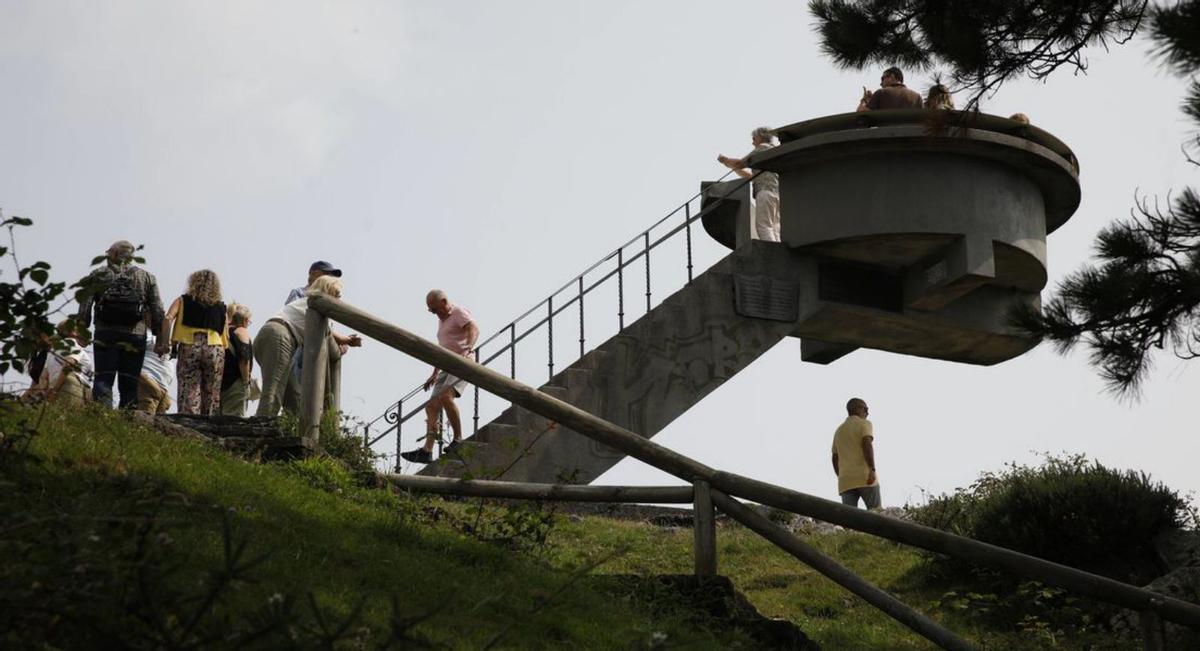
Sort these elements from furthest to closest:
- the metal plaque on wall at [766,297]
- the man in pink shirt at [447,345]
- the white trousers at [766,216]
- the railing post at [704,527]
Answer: the white trousers at [766,216] → the metal plaque on wall at [766,297] → the man in pink shirt at [447,345] → the railing post at [704,527]

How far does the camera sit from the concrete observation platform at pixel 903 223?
56.3 ft

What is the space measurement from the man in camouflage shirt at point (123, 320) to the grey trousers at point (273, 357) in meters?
0.76

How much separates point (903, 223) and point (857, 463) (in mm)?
2690

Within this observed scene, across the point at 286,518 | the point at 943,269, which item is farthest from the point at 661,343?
the point at 286,518

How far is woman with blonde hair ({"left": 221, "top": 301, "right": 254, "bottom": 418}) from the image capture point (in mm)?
13672

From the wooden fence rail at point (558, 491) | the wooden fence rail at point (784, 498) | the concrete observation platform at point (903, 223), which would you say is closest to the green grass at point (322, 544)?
the wooden fence rail at point (558, 491)

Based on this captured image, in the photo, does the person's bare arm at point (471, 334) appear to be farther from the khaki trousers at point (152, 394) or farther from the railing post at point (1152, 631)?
the railing post at point (1152, 631)

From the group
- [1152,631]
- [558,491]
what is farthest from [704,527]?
[1152,631]

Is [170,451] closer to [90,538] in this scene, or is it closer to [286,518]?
[286,518]

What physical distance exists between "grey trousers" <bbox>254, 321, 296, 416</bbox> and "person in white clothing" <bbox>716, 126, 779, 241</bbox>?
7159mm

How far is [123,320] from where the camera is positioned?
39.5 ft

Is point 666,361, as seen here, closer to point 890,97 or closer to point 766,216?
point 766,216

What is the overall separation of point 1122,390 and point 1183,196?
119 cm

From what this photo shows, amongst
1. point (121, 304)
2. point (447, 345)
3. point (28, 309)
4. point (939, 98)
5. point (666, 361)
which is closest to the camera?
point (28, 309)
